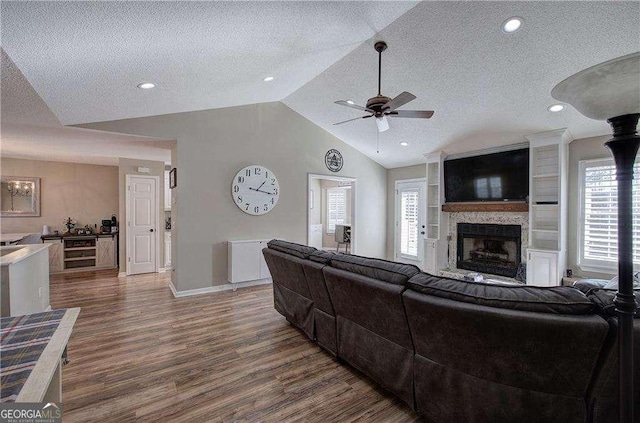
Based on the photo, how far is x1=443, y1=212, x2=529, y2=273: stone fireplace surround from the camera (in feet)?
16.1

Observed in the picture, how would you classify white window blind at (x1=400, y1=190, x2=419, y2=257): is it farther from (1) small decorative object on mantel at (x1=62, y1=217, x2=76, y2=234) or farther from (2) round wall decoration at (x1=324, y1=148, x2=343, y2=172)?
(1) small decorative object on mantel at (x1=62, y1=217, x2=76, y2=234)

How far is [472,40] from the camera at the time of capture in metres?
3.05

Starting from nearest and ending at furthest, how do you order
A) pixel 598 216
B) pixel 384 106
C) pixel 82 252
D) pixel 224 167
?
pixel 384 106 < pixel 598 216 < pixel 224 167 < pixel 82 252

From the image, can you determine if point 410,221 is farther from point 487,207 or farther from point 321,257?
point 321,257

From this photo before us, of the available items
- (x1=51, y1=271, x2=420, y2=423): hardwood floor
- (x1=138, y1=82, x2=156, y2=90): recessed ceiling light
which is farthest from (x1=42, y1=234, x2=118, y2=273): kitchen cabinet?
(x1=138, y1=82, x2=156, y2=90): recessed ceiling light

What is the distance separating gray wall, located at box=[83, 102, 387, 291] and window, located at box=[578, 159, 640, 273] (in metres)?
4.27

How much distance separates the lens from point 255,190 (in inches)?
206

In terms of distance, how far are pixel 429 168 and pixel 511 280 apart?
8.50 feet

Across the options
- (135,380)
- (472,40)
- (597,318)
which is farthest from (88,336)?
(472,40)

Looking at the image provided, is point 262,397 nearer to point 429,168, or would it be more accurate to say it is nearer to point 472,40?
point 472,40

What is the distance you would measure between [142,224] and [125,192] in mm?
713

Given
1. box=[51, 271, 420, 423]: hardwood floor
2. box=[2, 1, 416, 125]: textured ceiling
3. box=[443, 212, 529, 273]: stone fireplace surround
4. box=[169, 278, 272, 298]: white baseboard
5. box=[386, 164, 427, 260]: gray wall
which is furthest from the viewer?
box=[386, 164, 427, 260]: gray wall

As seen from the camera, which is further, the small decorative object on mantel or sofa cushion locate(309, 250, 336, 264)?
the small decorative object on mantel

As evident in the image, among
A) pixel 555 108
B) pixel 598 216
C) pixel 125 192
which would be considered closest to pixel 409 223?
pixel 598 216
